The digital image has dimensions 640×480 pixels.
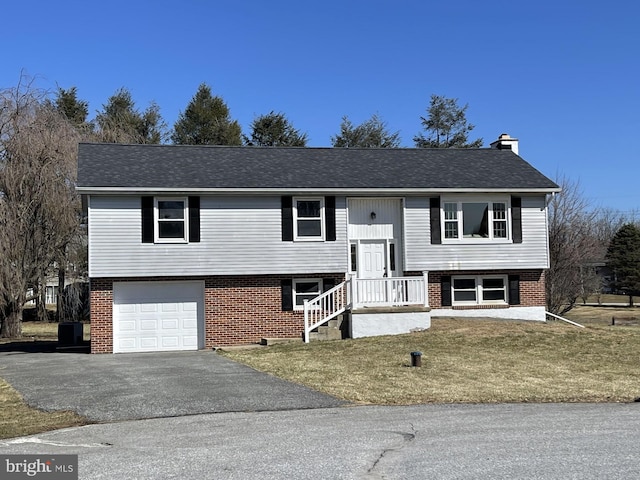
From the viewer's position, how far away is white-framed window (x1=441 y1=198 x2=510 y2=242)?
23578 millimetres

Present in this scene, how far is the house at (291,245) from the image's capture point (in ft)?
70.2

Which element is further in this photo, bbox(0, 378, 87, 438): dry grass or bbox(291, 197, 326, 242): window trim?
bbox(291, 197, 326, 242): window trim

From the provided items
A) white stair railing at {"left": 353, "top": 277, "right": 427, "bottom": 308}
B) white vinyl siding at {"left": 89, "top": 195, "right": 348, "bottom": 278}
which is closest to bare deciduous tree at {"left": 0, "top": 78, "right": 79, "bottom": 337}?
white vinyl siding at {"left": 89, "top": 195, "right": 348, "bottom": 278}

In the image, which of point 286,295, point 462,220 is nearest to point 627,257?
point 462,220

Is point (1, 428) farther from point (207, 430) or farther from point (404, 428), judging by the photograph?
point (404, 428)

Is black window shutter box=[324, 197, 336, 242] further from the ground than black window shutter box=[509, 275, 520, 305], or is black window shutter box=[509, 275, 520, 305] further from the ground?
black window shutter box=[324, 197, 336, 242]

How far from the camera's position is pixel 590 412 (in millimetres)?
10977

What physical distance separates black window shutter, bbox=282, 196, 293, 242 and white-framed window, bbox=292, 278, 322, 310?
1461 mm

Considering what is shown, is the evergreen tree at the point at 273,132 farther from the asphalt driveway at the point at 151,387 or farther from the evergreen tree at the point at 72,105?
the asphalt driveway at the point at 151,387

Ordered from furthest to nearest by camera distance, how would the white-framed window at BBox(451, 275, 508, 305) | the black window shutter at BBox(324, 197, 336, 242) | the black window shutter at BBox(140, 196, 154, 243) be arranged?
the white-framed window at BBox(451, 275, 508, 305) → the black window shutter at BBox(324, 197, 336, 242) → the black window shutter at BBox(140, 196, 154, 243)

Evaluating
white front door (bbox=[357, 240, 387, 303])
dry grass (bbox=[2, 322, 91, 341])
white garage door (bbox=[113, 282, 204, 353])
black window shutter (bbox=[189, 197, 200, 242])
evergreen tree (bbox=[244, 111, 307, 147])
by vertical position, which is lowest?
dry grass (bbox=[2, 322, 91, 341])

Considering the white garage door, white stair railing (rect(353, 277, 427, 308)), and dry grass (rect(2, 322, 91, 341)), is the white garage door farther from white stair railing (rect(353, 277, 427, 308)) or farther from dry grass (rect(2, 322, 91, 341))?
dry grass (rect(2, 322, 91, 341))

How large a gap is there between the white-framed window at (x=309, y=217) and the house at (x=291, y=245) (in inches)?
1.4

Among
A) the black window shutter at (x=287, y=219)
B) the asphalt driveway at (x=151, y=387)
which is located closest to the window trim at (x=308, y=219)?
the black window shutter at (x=287, y=219)
